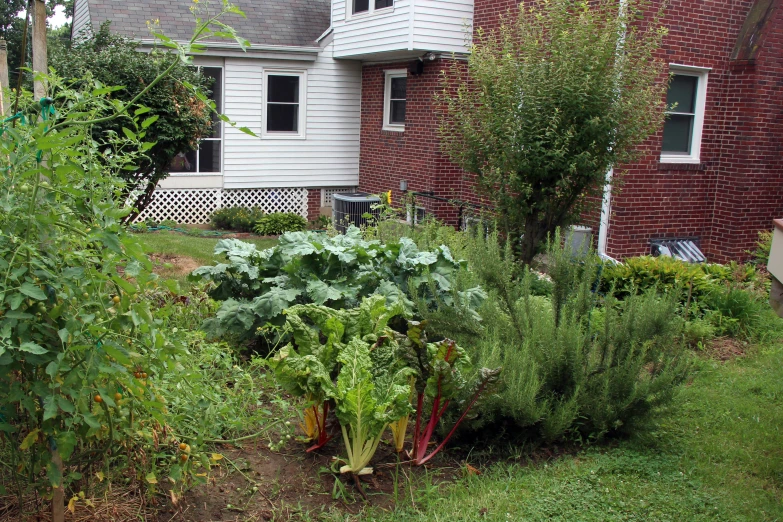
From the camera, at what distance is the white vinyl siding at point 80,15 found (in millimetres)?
15248

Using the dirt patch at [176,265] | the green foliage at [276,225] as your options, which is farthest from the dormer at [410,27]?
the dirt patch at [176,265]

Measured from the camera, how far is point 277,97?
1605cm

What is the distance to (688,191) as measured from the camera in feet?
37.9

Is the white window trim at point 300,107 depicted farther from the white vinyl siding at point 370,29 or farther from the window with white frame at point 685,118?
the window with white frame at point 685,118

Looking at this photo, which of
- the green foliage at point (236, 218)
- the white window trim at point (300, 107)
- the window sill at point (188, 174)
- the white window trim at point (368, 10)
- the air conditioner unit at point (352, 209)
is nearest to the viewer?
the air conditioner unit at point (352, 209)

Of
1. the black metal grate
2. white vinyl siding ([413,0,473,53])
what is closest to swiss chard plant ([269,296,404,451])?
the black metal grate

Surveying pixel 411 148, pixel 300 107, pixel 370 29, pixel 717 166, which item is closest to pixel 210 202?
pixel 300 107

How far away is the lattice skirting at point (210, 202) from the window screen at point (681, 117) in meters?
8.07

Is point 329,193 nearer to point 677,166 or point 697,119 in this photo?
point 677,166

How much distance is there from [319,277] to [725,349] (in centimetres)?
392

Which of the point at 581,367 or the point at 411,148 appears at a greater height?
the point at 411,148

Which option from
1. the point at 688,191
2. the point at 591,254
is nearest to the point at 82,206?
the point at 591,254

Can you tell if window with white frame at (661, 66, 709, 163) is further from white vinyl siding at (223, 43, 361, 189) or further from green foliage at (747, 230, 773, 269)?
white vinyl siding at (223, 43, 361, 189)

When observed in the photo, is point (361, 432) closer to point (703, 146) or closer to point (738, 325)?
point (738, 325)
